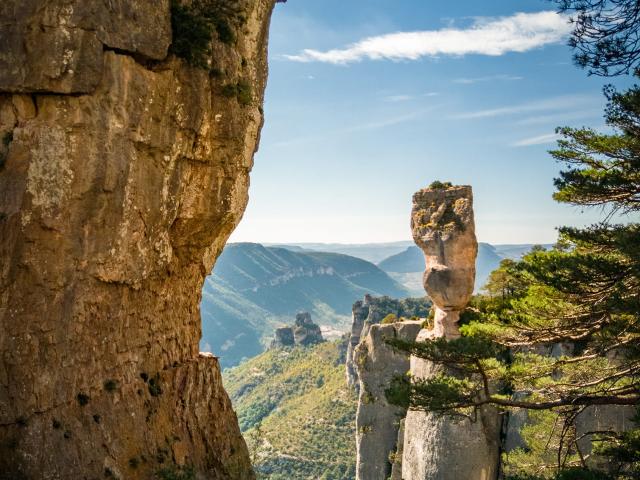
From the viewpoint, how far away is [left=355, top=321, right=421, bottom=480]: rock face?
3278cm

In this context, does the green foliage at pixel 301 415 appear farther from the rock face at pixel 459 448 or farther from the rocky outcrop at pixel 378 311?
the rock face at pixel 459 448

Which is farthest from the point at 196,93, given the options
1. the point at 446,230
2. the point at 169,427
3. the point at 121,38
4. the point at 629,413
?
the point at 629,413

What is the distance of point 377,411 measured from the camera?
33.2 meters

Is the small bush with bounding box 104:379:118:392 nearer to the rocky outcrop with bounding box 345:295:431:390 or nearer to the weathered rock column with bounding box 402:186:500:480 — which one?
the weathered rock column with bounding box 402:186:500:480

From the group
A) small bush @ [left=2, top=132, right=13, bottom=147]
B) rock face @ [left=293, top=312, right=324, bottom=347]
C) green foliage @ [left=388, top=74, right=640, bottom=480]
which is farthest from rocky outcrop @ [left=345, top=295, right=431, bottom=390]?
small bush @ [left=2, top=132, right=13, bottom=147]

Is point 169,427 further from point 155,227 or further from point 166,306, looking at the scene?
point 155,227

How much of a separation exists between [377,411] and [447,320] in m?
9.35

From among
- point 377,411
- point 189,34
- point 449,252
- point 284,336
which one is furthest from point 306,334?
point 189,34

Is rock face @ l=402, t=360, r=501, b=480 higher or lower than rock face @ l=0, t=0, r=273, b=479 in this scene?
lower

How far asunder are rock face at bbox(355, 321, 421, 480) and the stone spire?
623 cm

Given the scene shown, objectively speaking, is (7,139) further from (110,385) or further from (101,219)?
(110,385)

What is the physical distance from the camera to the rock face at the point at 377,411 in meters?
32.8

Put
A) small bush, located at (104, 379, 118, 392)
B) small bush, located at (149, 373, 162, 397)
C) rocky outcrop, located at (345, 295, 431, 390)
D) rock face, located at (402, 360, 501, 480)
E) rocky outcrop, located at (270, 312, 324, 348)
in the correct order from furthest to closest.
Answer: rocky outcrop, located at (270, 312, 324, 348)
rocky outcrop, located at (345, 295, 431, 390)
rock face, located at (402, 360, 501, 480)
small bush, located at (149, 373, 162, 397)
small bush, located at (104, 379, 118, 392)

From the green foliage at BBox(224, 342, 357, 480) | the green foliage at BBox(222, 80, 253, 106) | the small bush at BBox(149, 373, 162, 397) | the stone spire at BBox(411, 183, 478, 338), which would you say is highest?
the green foliage at BBox(222, 80, 253, 106)
